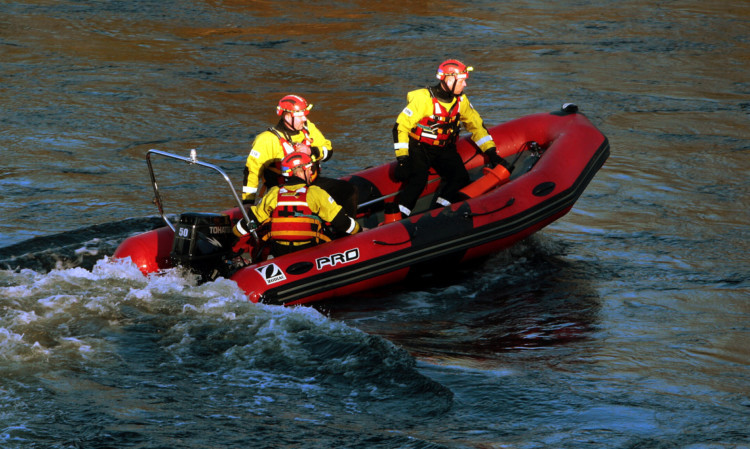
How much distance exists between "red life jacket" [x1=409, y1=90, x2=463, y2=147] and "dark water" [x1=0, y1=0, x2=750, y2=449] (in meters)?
0.93

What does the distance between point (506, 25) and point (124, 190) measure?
25.8 feet

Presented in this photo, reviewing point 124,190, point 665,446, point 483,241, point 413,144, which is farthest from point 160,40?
point 665,446

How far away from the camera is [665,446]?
404 cm

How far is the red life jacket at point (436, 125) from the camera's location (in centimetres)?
654

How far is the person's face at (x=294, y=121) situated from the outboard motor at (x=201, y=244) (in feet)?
2.54

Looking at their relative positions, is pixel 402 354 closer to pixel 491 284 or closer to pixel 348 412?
pixel 348 412

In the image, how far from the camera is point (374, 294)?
5941 mm

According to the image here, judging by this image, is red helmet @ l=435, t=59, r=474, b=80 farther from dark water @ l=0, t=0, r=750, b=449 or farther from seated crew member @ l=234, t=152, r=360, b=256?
seated crew member @ l=234, t=152, r=360, b=256

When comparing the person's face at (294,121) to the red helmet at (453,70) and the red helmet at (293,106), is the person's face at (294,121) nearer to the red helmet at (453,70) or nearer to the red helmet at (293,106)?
the red helmet at (293,106)

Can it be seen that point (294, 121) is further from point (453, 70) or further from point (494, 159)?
point (494, 159)

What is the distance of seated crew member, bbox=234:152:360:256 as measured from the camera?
5.37 metres

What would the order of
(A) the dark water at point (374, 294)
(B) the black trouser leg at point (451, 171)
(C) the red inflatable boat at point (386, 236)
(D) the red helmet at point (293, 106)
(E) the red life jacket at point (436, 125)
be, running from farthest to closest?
(B) the black trouser leg at point (451, 171) → (E) the red life jacket at point (436, 125) → (D) the red helmet at point (293, 106) → (C) the red inflatable boat at point (386, 236) → (A) the dark water at point (374, 294)

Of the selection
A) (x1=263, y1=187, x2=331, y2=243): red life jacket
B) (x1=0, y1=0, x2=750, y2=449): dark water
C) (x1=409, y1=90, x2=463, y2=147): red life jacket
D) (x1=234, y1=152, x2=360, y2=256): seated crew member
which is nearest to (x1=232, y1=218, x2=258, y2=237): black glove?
(x1=234, y1=152, x2=360, y2=256): seated crew member

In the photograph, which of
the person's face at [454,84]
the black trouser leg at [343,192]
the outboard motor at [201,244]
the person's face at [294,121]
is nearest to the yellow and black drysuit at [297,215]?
the outboard motor at [201,244]
